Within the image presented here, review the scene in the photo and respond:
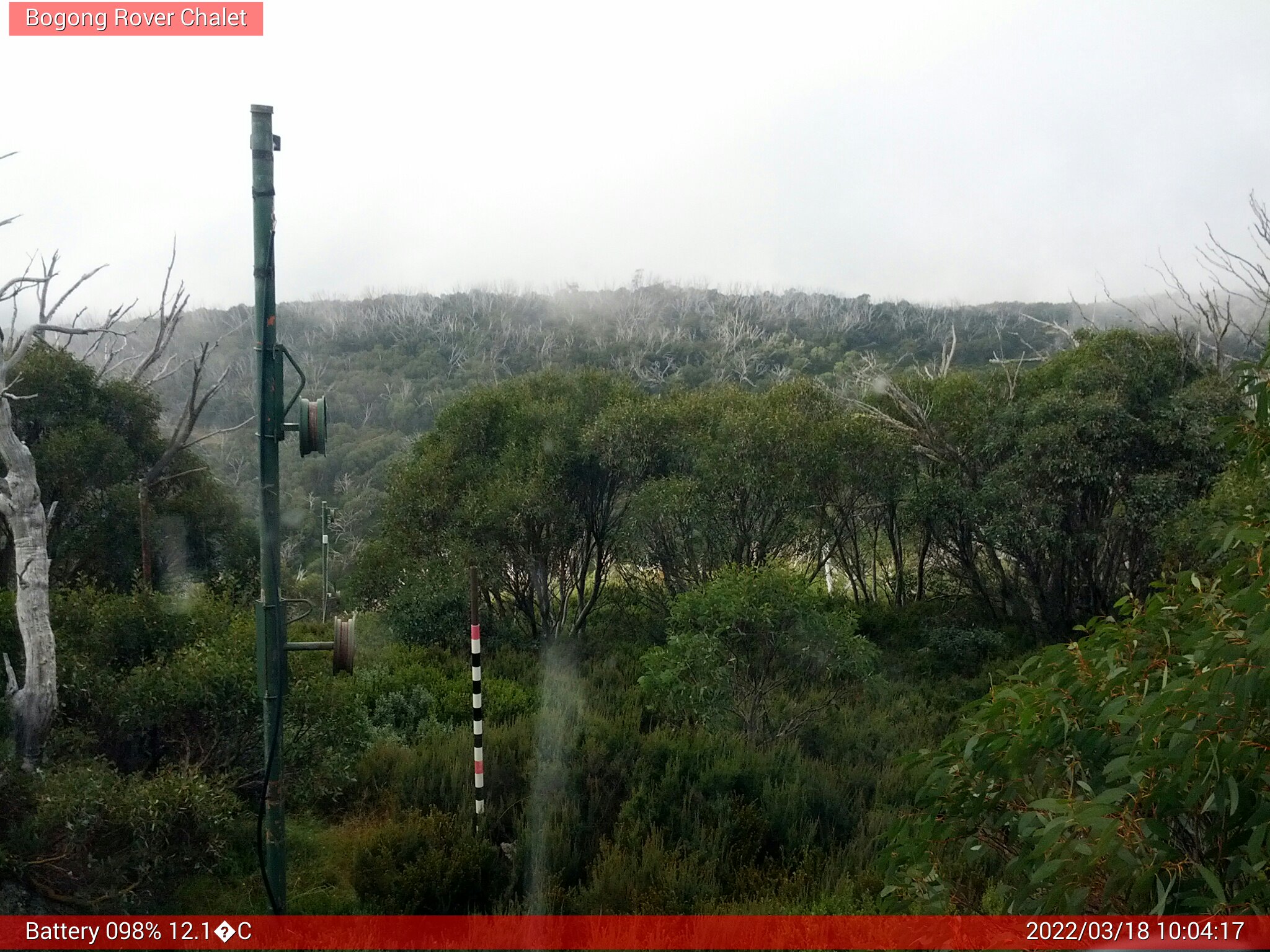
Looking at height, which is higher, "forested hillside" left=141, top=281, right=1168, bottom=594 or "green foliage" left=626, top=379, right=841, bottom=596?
"forested hillside" left=141, top=281, right=1168, bottom=594

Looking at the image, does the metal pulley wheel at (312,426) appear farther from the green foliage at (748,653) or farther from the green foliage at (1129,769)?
the green foliage at (748,653)

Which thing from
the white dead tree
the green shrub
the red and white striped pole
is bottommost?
the green shrub

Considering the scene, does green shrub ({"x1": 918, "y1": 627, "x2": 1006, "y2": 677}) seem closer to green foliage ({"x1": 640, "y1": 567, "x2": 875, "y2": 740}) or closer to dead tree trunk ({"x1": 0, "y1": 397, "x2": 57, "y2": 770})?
green foliage ({"x1": 640, "y1": 567, "x2": 875, "y2": 740})

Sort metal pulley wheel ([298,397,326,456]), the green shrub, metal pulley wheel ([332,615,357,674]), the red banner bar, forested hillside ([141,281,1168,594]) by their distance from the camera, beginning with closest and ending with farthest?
metal pulley wheel ([298,397,326,456]), metal pulley wheel ([332,615,357,674]), the red banner bar, the green shrub, forested hillside ([141,281,1168,594])

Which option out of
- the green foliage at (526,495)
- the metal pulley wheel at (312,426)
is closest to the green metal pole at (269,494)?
the metal pulley wheel at (312,426)

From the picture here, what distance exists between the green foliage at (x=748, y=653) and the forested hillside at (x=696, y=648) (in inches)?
1.7

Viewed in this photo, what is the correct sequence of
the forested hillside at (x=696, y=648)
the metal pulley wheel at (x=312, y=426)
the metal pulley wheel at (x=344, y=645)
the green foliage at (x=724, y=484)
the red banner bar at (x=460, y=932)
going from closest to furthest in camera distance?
1. the forested hillside at (x=696, y=648)
2. the metal pulley wheel at (x=312, y=426)
3. the metal pulley wheel at (x=344, y=645)
4. the red banner bar at (x=460, y=932)
5. the green foliage at (x=724, y=484)

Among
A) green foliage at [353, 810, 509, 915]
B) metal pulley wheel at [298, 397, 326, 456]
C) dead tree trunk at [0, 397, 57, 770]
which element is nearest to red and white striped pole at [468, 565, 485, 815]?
green foliage at [353, 810, 509, 915]

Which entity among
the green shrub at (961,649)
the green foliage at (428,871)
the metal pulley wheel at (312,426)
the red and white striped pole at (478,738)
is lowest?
the green shrub at (961,649)

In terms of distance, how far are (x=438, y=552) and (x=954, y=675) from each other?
7.67 m

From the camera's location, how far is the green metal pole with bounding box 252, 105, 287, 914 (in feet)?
14.4

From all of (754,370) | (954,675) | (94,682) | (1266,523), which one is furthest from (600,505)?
(754,370)

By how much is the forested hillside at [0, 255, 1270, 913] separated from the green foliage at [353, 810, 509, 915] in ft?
0.08

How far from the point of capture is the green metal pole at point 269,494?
4.38m
